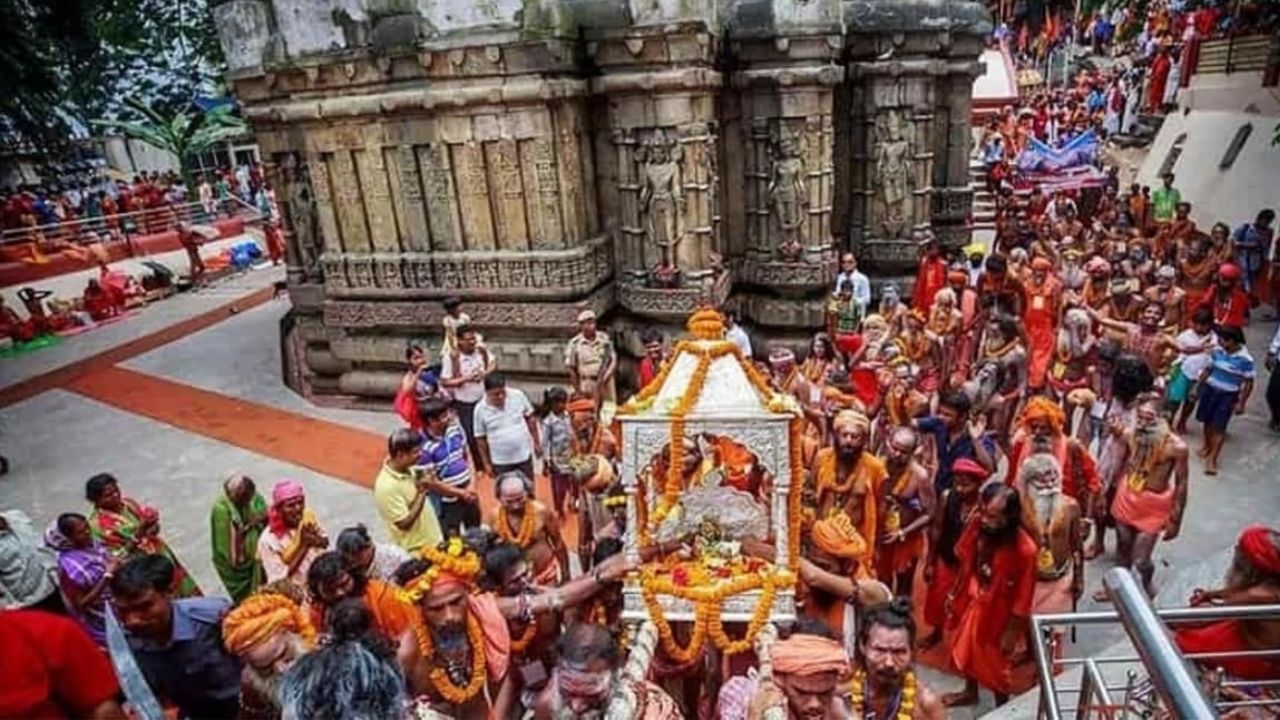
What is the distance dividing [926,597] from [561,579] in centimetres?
228

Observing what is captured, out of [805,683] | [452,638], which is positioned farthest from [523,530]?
[805,683]

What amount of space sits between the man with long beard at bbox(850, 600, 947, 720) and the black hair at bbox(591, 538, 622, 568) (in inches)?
55.9

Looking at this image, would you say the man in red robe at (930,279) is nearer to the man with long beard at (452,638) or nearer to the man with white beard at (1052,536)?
the man with white beard at (1052,536)

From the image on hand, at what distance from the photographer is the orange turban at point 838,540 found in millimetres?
3900

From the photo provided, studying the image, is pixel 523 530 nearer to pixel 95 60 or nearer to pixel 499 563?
pixel 499 563

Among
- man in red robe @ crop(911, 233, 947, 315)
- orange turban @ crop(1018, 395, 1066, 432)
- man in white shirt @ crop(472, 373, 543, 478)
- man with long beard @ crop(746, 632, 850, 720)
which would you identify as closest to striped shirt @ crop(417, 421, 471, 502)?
man in white shirt @ crop(472, 373, 543, 478)

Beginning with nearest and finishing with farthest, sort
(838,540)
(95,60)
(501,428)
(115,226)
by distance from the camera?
(838,540)
(501,428)
(115,226)
(95,60)

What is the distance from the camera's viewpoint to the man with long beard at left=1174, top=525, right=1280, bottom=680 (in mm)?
2904

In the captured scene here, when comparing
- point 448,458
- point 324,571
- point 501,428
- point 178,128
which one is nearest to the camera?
point 324,571

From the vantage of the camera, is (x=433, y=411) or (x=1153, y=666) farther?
(x=433, y=411)

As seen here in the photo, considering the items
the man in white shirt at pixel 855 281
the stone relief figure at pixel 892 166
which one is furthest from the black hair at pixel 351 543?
the stone relief figure at pixel 892 166

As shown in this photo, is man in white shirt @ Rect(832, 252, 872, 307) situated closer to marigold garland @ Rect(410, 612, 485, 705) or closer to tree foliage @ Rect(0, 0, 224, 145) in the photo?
marigold garland @ Rect(410, 612, 485, 705)

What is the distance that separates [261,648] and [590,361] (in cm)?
426

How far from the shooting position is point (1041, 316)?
760 centimetres
